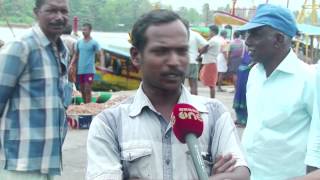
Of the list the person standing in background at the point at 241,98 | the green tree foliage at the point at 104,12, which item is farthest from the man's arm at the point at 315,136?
the green tree foliage at the point at 104,12

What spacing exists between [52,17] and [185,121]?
8.03 ft

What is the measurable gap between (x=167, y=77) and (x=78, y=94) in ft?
36.1

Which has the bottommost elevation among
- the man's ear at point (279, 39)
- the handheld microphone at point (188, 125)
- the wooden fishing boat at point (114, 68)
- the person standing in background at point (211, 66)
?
the wooden fishing boat at point (114, 68)

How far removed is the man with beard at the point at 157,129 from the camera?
2.15 meters

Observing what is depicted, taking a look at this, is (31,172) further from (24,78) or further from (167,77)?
(167,77)

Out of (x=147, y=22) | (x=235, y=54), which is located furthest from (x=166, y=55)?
(x=235, y=54)

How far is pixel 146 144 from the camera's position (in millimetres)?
2170

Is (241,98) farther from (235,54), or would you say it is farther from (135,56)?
(135,56)

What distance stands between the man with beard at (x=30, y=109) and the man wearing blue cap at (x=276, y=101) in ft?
3.71

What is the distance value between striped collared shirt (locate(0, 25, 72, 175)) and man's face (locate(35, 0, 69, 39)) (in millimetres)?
133

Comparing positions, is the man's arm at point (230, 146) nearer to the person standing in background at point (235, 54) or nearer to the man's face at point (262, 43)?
the man's face at point (262, 43)

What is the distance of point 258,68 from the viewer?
383 cm

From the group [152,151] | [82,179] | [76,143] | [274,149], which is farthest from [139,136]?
[76,143]

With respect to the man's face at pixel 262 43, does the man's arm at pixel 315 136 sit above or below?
below
